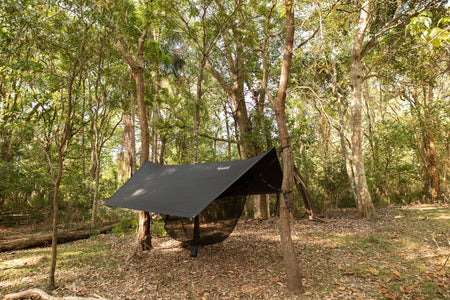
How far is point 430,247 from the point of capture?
3049 mm

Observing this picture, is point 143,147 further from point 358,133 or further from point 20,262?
point 358,133

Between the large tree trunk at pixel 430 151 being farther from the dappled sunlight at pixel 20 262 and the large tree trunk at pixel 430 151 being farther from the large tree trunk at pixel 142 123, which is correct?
the dappled sunlight at pixel 20 262

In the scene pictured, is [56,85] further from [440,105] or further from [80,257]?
[440,105]

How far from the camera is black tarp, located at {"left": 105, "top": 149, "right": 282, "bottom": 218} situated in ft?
7.60

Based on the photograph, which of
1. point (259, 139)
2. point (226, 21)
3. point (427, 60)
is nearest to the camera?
point (226, 21)

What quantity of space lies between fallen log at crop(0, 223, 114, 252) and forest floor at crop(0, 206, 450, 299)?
6.5 inches

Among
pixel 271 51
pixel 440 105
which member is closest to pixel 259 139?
pixel 271 51

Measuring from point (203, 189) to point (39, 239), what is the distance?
145 inches

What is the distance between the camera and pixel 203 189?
247 cm

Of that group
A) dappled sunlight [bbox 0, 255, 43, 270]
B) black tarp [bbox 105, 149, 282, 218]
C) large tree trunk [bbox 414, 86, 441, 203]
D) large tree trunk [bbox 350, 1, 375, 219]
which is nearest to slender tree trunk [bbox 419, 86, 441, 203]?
large tree trunk [bbox 414, 86, 441, 203]

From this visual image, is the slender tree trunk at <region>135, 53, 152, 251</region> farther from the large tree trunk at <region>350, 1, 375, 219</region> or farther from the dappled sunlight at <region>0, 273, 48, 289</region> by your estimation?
the large tree trunk at <region>350, 1, 375, 219</region>

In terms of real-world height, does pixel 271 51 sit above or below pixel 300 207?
above

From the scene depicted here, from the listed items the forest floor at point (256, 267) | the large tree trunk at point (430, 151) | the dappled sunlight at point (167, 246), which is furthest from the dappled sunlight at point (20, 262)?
the large tree trunk at point (430, 151)

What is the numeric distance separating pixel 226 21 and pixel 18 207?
6.84 m
